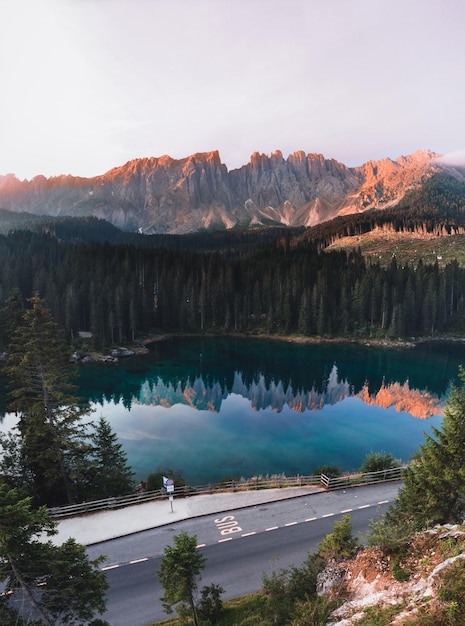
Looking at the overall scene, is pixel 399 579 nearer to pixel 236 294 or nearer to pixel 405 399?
pixel 405 399

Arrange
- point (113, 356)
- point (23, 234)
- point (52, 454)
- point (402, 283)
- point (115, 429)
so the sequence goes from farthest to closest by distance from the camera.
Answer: point (23, 234)
point (402, 283)
point (113, 356)
point (115, 429)
point (52, 454)

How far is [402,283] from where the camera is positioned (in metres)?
108

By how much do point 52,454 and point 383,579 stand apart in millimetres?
20252

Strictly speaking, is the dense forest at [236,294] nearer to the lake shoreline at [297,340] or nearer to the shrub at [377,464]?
the lake shoreline at [297,340]

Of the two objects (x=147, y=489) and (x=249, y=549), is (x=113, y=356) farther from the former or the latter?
(x=249, y=549)

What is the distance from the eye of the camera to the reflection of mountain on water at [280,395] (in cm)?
5653

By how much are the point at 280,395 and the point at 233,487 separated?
1397 inches

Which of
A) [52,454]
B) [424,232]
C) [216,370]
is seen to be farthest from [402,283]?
[52,454]

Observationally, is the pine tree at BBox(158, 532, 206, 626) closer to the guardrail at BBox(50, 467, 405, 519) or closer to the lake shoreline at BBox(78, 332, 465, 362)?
the guardrail at BBox(50, 467, 405, 519)

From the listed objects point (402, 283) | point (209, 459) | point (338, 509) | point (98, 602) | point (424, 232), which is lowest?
point (209, 459)

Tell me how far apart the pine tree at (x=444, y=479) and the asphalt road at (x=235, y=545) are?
2.28 m

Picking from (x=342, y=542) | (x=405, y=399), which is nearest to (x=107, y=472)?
(x=342, y=542)

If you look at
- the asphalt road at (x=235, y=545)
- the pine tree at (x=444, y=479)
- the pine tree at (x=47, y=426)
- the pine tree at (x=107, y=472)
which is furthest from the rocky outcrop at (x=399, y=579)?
the pine tree at (x=47, y=426)

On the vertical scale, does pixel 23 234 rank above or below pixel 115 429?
above
